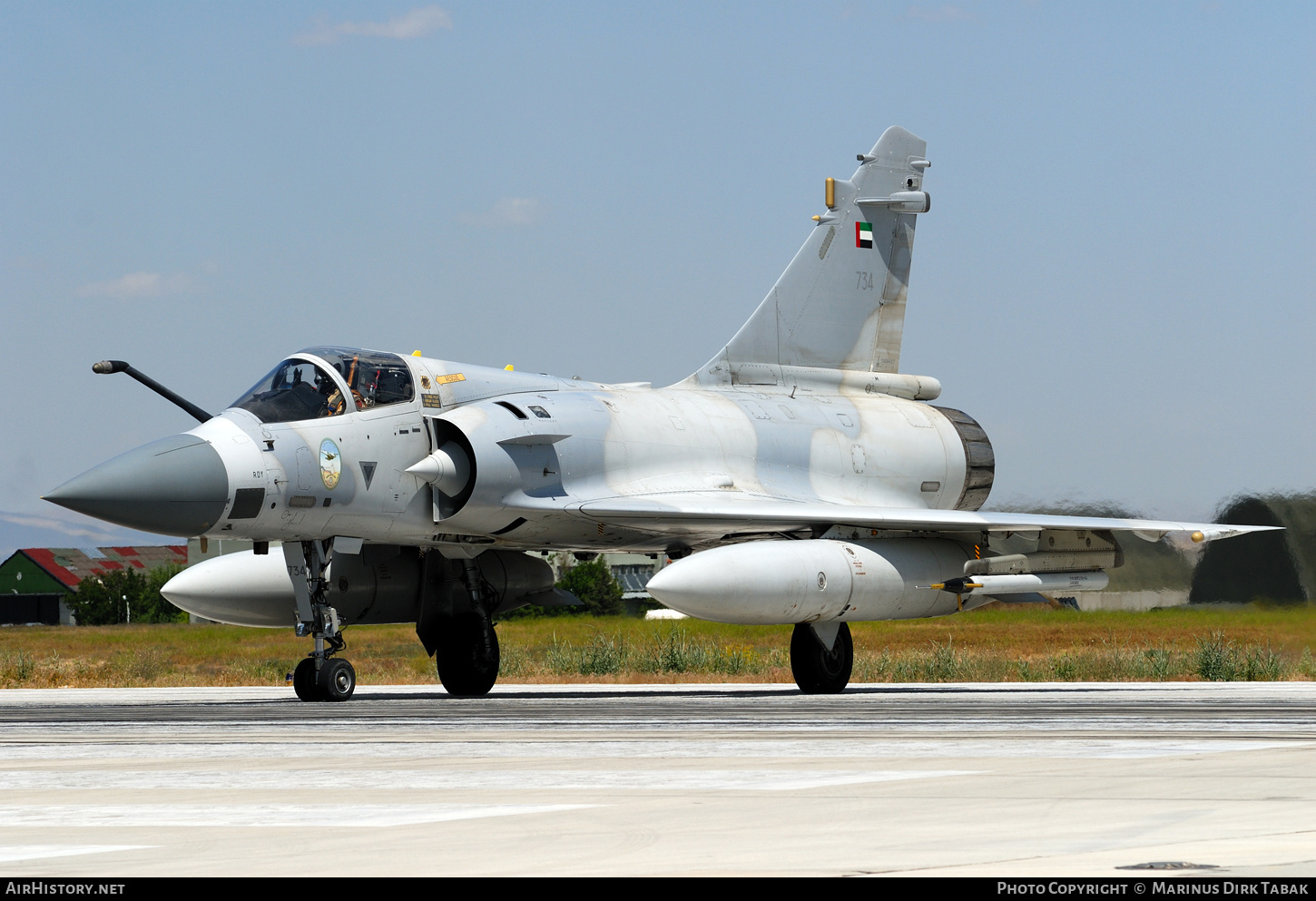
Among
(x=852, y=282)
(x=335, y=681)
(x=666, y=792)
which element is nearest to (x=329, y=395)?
(x=335, y=681)

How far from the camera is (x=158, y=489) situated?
45.6ft

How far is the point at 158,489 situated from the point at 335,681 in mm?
2303

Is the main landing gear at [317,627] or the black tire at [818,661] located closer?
the main landing gear at [317,627]

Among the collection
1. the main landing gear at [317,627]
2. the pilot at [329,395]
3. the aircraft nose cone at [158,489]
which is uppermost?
the pilot at [329,395]

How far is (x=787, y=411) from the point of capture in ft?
63.3

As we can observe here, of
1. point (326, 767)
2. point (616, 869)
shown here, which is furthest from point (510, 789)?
point (616, 869)

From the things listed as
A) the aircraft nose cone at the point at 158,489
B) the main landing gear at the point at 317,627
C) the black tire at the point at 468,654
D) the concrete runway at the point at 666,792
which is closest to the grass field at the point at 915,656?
the black tire at the point at 468,654

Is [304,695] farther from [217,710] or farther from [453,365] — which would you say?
[453,365]

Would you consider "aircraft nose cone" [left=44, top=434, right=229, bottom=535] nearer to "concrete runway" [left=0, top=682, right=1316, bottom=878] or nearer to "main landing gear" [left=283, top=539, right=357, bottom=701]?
"main landing gear" [left=283, top=539, right=357, bottom=701]

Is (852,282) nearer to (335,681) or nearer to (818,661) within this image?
(818,661)

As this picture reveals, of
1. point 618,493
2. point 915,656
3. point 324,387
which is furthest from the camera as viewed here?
point 915,656

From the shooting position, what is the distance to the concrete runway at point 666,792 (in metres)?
4.98

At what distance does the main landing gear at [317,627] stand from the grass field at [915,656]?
6584mm

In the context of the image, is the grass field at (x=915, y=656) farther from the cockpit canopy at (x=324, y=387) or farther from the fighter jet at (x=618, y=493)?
the cockpit canopy at (x=324, y=387)
